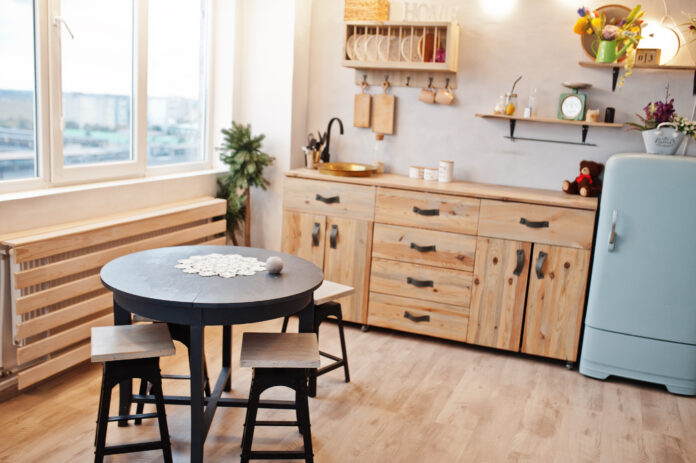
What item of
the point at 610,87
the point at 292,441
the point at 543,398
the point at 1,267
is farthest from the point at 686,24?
the point at 1,267

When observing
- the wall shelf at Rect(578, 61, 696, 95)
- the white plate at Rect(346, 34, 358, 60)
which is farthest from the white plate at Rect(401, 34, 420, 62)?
the wall shelf at Rect(578, 61, 696, 95)

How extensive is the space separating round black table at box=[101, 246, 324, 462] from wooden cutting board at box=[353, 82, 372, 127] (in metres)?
1.94

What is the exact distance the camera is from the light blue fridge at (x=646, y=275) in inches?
134

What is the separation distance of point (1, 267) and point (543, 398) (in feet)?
8.78

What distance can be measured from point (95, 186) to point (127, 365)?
146 cm

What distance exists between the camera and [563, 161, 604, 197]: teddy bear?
150 inches

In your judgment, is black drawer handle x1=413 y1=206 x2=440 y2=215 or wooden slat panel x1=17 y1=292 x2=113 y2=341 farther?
black drawer handle x1=413 y1=206 x2=440 y2=215

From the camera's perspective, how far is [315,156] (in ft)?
14.8

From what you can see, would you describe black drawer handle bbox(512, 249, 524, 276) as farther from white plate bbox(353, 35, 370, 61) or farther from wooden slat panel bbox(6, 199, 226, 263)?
wooden slat panel bbox(6, 199, 226, 263)

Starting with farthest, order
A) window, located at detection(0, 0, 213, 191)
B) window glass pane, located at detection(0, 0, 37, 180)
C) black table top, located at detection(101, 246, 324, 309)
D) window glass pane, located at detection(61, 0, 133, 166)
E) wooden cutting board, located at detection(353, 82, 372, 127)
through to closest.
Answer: wooden cutting board, located at detection(353, 82, 372, 127)
window glass pane, located at detection(61, 0, 133, 166)
window, located at detection(0, 0, 213, 191)
window glass pane, located at detection(0, 0, 37, 180)
black table top, located at detection(101, 246, 324, 309)

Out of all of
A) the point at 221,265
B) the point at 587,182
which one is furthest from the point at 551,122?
the point at 221,265

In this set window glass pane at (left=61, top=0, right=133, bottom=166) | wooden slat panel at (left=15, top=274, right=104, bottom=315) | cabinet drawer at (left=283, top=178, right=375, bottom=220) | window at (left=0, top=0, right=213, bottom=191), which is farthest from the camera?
cabinet drawer at (left=283, top=178, right=375, bottom=220)

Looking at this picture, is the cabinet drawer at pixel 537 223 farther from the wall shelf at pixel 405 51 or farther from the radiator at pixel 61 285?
the radiator at pixel 61 285

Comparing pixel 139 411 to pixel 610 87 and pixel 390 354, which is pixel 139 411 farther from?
pixel 610 87
